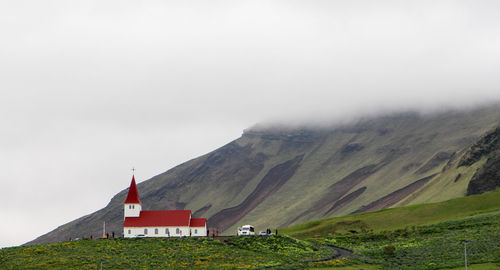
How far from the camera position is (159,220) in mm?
93750

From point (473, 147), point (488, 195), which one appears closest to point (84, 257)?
point (488, 195)

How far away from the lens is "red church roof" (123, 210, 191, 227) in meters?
93.1

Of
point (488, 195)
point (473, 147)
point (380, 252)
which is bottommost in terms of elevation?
point (380, 252)

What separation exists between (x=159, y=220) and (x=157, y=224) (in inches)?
32.3

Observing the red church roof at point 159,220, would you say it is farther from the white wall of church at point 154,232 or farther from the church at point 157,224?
the white wall of church at point 154,232

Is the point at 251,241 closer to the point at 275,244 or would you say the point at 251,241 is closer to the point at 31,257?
the point at 275,244

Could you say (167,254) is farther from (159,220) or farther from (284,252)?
(159,220)

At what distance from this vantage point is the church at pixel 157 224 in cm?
9275

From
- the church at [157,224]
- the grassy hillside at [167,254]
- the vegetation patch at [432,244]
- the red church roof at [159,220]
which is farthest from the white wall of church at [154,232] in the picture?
the vegetation patch at [432,244]

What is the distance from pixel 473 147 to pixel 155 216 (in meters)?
131

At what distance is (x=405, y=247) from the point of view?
71625 millimetres

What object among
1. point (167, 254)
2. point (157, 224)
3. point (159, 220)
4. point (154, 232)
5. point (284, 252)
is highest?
point (159, 220)

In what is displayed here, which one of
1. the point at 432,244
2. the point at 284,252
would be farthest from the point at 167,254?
the point at 432,244

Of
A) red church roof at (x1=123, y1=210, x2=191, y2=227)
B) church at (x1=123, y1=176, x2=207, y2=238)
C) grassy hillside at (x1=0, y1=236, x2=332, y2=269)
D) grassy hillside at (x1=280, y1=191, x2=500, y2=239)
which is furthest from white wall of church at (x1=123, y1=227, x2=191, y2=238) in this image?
grassy hillside at (x1=280, y1=191, x2=500, y2=239)
